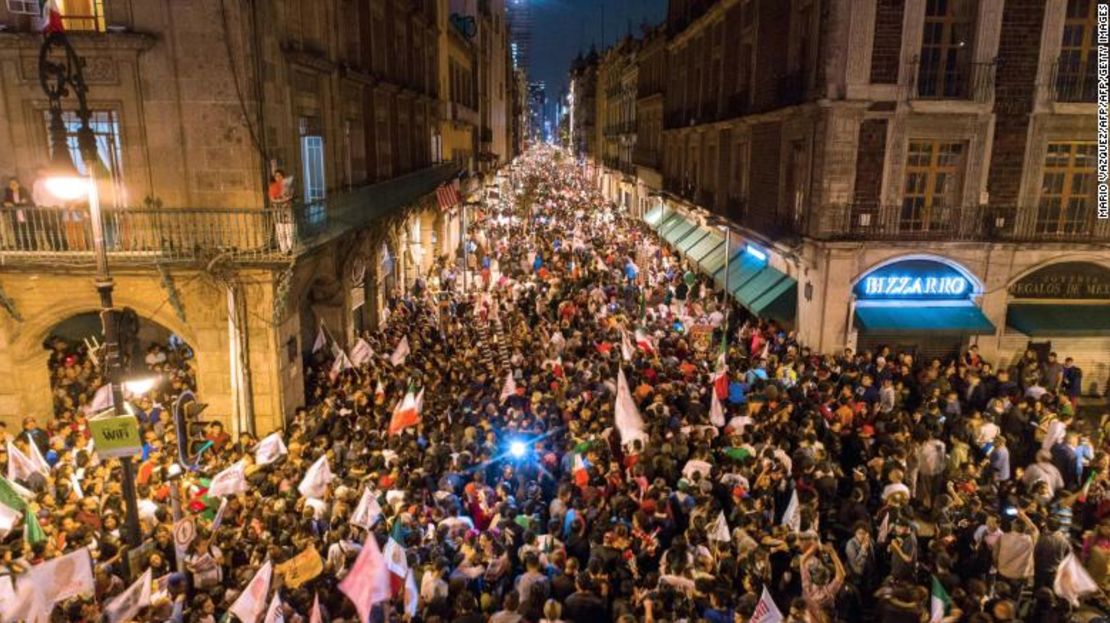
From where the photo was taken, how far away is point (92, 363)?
17.3m

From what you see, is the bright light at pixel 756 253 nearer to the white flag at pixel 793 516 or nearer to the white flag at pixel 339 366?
the white flag at pixel 339 366

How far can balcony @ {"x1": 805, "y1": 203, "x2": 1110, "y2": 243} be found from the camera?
62.0 ft

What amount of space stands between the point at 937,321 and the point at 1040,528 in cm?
977

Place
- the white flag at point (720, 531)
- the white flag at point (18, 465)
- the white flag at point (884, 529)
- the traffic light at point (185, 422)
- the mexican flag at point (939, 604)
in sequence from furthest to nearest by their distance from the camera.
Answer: the white flag at point (18, 465)
the traffic light at point (185, 422)
the white flag at point (884, 529)
the white flag at point (720, 531)
the mexican flag at point (939, 604)

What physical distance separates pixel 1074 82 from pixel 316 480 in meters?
19.3

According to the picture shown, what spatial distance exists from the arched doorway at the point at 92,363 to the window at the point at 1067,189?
20816 mm

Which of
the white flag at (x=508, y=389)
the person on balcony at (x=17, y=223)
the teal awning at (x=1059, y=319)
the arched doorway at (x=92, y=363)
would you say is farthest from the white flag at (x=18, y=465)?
the teal awning at (x=1059, y=319)

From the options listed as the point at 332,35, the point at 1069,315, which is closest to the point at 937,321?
the point at 1069,315

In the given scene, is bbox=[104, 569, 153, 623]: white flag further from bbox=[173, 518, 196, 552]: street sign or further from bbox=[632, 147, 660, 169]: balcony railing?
bbox=[632, 147, 660, 169]: balcony railing

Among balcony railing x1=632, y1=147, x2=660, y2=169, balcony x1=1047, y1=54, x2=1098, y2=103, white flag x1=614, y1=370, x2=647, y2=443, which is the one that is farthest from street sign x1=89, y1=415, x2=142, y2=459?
balcony railing x1=632, y1=147, x2=660, y2=169

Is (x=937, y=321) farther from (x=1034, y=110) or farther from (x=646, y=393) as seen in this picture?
(x=646, y=393)

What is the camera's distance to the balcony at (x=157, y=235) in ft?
47.4

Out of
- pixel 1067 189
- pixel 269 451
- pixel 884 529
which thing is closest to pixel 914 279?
pixel 1067 189

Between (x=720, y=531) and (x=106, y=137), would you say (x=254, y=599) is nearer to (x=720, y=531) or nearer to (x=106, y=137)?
(x=720, y=531)
